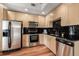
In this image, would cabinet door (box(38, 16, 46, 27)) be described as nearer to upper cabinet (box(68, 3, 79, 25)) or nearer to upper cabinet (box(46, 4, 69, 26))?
upper cabinet (box(46, 4, 69, 26))

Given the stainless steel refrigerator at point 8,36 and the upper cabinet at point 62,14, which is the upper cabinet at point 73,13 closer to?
the upper cabinet at point 62,14

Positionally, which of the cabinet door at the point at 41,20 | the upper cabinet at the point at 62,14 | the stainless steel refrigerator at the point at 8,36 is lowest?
the stainless steel refrigerator at the point at 8,36

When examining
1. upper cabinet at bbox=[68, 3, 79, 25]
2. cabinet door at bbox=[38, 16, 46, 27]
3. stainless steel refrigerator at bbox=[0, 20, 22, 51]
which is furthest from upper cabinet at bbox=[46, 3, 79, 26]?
stainless steel refrigerator at bbox=[0, 20, 22, 51]

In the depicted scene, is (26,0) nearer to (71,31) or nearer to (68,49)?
(68,49)

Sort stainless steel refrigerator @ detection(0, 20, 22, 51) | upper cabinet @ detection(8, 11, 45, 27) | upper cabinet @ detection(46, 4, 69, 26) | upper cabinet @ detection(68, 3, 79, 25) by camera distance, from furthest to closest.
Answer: stainless steel refrigerator @ detection(0, 20, 22, 51), upper cabinet @ detection(46, 4, 69, 26), upper cabinet @ detection(8, 11, 45, 27), upper cabinet @ detection(68, 3, 79, 25)

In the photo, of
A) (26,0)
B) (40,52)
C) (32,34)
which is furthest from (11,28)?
(26,0)

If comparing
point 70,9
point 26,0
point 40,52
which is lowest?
point 40,52

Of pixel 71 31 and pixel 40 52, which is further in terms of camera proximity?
pixel 40 52

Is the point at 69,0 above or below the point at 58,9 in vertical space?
below

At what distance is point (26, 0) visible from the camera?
48.9 inches

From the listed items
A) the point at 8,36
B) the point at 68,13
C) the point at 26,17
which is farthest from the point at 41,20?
the point at 8,36

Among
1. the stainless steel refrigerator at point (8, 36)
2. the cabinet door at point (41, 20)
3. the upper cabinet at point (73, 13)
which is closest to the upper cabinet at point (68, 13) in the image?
the upper cabinet at point (73, 13)

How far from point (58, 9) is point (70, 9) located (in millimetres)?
600

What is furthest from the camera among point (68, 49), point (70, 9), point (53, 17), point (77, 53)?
point (53, 17)
